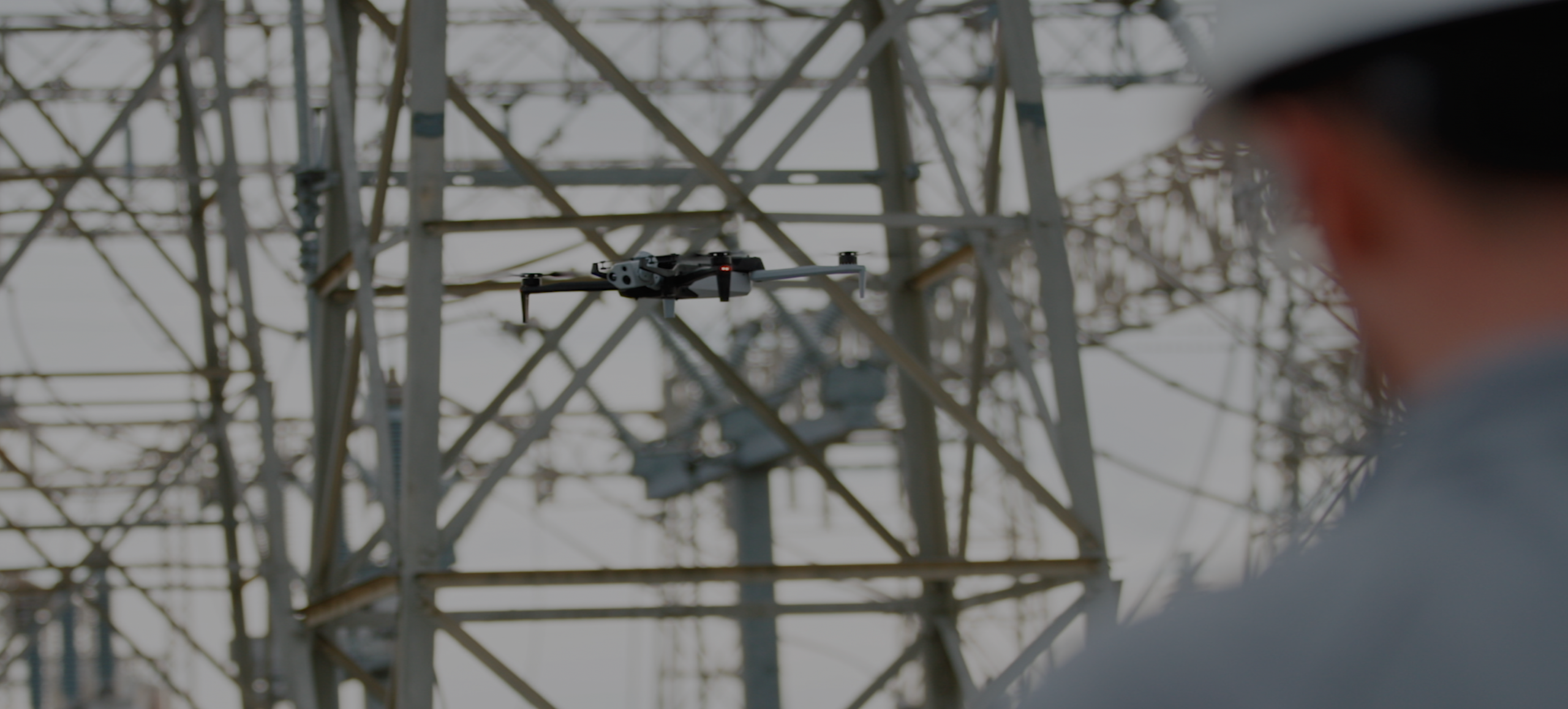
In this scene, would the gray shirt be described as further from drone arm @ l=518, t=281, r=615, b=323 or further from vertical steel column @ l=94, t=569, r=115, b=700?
vertical steel column @ l=94, t=569, r=115, b=700

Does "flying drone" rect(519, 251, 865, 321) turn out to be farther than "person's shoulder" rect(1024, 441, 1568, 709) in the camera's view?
Yes

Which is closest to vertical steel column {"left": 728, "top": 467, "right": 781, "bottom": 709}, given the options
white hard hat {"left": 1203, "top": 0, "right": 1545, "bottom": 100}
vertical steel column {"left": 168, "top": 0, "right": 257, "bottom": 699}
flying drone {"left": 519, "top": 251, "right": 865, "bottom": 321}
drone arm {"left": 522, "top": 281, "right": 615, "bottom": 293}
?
vertical steel column {"left": 168, "top": 0, "right": 257, "bottom": 699}

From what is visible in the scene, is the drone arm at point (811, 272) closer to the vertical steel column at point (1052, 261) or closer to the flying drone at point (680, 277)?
the flying drone at point (680, 277)

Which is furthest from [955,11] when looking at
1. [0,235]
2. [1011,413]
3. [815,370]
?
[0,235]

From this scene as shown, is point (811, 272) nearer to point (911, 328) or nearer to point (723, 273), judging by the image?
point (723, 273)

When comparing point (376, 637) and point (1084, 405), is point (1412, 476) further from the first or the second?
point (376, 637)
